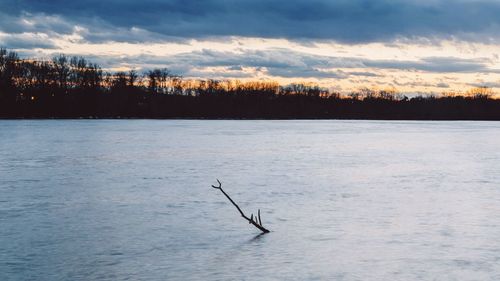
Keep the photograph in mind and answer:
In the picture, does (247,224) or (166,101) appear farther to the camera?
(166,101)

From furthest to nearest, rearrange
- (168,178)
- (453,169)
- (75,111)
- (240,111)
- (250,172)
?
(240,111) → (75,111) → (453,169) → (250,172) → (168,178)

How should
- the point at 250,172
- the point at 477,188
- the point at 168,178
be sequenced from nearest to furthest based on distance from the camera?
1. the point at 477,188
2. the point at 168,178
3. the point at 250,172

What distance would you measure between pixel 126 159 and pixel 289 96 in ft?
398

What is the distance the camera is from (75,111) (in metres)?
100

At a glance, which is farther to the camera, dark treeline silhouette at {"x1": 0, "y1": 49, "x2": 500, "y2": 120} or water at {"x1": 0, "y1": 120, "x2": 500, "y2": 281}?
dark treeline silhouette at {"x1": 0, "y1": 49, "x2": 500, "y2": 120}

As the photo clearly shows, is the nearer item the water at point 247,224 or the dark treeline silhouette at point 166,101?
the water at point 247,224

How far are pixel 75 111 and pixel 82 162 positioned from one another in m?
82.6

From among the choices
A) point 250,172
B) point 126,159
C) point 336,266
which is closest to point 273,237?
point 336,266

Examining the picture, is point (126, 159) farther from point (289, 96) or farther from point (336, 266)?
point (289, 96)

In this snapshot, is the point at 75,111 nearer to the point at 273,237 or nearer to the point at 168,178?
the point at 168,178

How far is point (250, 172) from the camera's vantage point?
18.8 metres

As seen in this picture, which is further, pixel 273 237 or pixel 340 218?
pixel 340 218

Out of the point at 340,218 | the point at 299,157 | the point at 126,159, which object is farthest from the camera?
the point at 299,157

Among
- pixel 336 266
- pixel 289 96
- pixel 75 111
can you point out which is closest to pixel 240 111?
pixel 289 96
